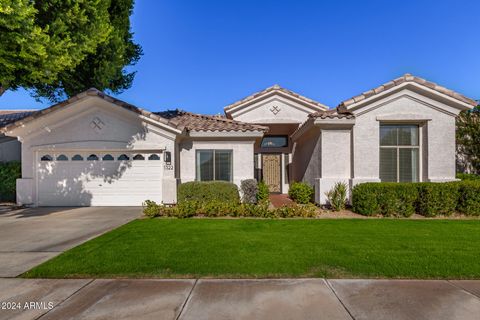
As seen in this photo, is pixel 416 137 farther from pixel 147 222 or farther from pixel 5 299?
pixel 5 299

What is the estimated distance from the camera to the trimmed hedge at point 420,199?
850 cm

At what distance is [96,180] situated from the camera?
10812mm

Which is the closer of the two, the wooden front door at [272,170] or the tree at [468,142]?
the tree at [468,142]

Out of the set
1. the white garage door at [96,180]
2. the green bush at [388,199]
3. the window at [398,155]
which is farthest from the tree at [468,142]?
the white garage door at [96,180]

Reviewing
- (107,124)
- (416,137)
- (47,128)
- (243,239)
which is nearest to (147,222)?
(243,239)

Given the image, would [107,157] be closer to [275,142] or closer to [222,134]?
[222,134]

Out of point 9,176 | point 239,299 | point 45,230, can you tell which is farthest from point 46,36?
point 9,176

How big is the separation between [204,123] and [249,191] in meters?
3.96

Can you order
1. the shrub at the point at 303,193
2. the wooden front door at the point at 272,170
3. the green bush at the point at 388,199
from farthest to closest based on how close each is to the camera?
the wooden front door at the point at 272,170 < the shrub at the point at 303,193 < the green bush at the point at 388,199

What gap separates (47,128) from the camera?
10.8m

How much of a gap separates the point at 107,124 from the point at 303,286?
1042 cm

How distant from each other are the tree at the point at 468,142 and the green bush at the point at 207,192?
529 inches

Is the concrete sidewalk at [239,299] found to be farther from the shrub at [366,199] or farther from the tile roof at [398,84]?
the tile roof at [398,84]

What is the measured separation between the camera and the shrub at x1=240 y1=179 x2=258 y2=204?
1067cm
